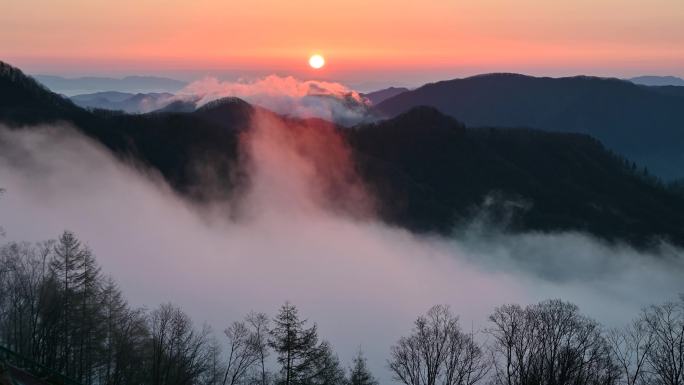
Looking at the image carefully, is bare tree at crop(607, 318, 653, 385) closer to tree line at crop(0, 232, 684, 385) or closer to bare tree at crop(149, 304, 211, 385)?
tree line at crop(0, 232, 684, 385)

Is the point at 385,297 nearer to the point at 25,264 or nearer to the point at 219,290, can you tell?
the point at 219,290

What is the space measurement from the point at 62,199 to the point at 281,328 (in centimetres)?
16953

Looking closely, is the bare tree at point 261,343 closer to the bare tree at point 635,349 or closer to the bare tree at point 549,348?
the bare tree at point 549,348

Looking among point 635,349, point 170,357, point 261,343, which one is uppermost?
point 261,343

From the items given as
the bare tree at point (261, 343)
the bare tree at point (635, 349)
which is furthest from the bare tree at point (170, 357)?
the bare tree at point (635, 349)

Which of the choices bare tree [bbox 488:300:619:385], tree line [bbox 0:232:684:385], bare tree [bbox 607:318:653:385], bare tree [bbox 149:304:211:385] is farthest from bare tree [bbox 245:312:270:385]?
bare tree [bbox 607:318:653:385]

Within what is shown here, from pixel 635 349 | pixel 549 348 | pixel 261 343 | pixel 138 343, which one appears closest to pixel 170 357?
pixel 138 343

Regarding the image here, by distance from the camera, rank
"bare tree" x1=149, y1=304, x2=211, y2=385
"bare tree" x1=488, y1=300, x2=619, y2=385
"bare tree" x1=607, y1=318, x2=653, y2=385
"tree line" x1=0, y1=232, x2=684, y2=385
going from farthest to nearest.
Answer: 1. "bare tree" x1=607, y1=318, x2=653, y2=385
2. "bare tree" x1=149, y1=304, x2=211, y2=385
3. "bare tree" x1=488, y1=300, x2=619, y2=385
4. "tree line" x1=0, y1=232, x2=684, y2=385

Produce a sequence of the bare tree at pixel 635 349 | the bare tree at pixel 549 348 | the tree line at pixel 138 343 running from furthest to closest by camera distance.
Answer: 1. the bare tree at pixel 635 349
2. the bare tree at pixel 549 348
3. the tree line at pixel 138 343

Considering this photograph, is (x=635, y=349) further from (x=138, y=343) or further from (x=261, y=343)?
(x=138, y=343)

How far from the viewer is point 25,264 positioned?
207ft

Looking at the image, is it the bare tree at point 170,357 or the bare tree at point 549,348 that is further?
the bare tree at point 170,357

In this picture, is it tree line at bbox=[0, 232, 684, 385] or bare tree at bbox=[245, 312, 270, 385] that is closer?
tree line at bbox=[0, 232, 684, 385]

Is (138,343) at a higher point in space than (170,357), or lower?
higher
